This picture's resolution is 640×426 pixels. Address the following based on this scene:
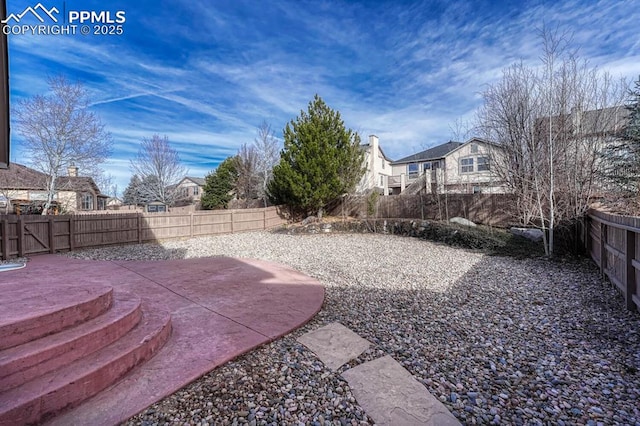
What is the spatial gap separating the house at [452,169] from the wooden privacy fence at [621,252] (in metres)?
5.66

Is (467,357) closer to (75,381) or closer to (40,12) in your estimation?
(75,381)

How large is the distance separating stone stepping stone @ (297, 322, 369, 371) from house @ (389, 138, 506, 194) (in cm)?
962

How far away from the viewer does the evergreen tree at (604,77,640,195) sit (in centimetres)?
687

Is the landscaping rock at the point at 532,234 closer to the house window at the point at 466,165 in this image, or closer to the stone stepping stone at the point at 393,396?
the stone stepping stone at the point at 393,396

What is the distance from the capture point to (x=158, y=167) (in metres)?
23.0

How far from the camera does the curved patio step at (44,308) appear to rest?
2.08m

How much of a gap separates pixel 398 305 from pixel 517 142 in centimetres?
815

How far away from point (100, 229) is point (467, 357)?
1138 centimetres

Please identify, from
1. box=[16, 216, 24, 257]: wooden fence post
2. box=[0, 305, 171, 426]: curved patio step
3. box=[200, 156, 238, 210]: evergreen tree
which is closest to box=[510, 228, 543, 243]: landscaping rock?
box=[0, 305, 171, 426]: curved patio step

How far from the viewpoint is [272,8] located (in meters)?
7.89

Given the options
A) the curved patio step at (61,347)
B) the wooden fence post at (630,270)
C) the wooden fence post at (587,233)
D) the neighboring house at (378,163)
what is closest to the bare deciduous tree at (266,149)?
the neighboring house at (378,163)

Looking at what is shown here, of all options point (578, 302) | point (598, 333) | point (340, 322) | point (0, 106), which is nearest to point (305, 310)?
point (340, 322)

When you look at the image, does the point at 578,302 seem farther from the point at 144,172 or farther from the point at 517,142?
the point at 144,172

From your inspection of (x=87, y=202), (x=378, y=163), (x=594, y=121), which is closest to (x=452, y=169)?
(x=378, y=163)
